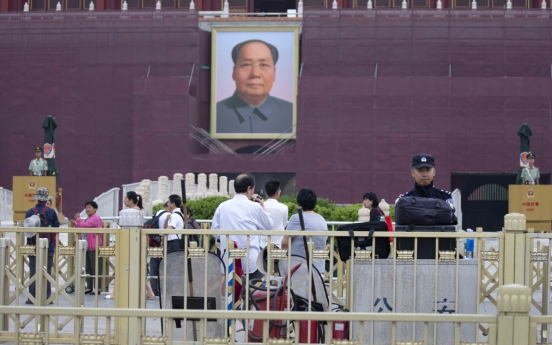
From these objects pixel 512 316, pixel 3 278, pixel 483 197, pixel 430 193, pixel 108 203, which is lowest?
pixel 108 203

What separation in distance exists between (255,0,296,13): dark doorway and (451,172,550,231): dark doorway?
39.6ft

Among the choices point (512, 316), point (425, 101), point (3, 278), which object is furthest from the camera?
point (425, 101)

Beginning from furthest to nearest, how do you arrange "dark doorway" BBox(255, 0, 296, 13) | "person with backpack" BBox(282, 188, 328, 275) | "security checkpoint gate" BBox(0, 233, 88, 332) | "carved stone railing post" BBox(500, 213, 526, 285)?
"dark doorway" BBox(255, 0, 296, 13)
"person with backpack" BBox(282, 188, 328, 275)
"security checkpoint gate" BBox(0, 233, 88, 332)
"carved stone railing post" BBox(500, 213, 526, 285)

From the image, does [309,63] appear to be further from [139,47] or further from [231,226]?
[231,226]

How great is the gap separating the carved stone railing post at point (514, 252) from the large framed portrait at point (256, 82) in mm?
24169

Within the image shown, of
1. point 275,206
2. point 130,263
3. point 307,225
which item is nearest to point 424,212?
point 307,225

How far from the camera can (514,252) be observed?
5.31 metres

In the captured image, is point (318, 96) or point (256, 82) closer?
point (318, 96)

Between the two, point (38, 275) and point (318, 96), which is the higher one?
point (318, 96)

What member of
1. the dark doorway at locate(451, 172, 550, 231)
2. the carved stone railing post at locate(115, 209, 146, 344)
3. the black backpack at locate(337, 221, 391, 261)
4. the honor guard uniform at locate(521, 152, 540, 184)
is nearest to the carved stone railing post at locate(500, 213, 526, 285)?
the black backpack at locate(337, 221, 391, 261)

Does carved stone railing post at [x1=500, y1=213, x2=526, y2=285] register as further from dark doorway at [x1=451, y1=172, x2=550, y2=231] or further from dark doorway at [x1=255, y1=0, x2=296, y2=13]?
dark doorway at [x1=255, y1=0, x2=296, y2=13]

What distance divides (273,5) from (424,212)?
32.5m

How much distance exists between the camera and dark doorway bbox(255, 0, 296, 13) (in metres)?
37.0

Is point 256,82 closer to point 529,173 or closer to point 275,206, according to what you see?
point 529,173
